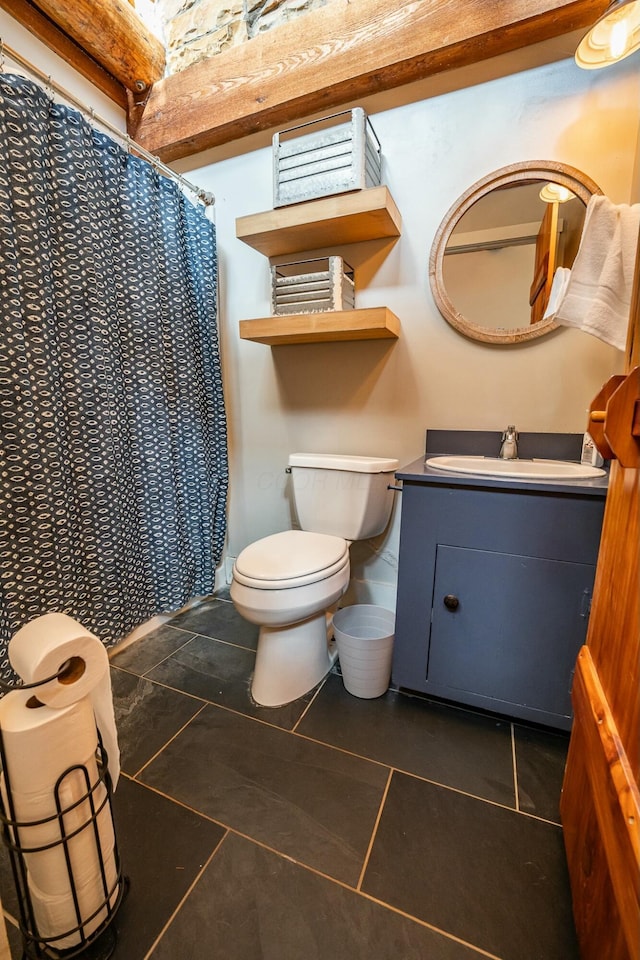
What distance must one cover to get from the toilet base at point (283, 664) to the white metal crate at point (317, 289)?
3.86 ft

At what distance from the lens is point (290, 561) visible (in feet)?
4.19

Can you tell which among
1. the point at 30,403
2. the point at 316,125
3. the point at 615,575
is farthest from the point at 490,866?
the point at 316,125

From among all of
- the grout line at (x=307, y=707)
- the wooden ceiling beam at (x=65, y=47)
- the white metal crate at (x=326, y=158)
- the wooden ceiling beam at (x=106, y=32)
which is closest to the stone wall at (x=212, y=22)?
the wooden ceiling beam at (x=106, y=32)

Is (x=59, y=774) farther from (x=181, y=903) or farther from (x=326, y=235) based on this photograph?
(x=326, y=235)

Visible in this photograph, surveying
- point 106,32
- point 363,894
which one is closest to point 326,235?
point 106,32

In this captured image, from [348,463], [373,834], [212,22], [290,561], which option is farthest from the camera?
[212,22]

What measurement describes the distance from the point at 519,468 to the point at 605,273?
0.58 meters

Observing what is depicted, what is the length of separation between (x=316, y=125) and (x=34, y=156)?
97 centimetres

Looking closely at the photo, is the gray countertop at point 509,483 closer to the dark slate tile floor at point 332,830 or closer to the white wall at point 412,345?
the white wall at point 412,345

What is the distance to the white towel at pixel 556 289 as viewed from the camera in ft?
4.00

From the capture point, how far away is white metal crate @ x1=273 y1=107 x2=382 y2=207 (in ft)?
4.49

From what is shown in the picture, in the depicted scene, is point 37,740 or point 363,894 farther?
point 363,894

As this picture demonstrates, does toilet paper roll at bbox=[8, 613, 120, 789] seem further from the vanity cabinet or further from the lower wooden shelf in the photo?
the lower wooden shelf

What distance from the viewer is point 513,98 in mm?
1339
